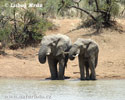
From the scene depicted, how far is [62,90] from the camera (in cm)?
1897

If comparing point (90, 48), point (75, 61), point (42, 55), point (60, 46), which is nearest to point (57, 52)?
point (60, 46)

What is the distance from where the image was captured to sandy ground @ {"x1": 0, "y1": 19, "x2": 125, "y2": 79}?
2508 cm

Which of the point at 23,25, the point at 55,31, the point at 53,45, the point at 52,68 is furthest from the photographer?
the point at 55,31

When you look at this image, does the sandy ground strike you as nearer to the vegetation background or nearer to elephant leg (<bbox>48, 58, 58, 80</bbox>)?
the vegetation background

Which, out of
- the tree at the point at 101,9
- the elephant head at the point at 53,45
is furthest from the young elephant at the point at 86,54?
the tree at the point at 101,9

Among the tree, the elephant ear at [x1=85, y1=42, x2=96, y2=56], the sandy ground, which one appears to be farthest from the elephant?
the tree

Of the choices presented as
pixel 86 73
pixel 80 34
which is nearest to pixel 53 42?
pixel 86 73

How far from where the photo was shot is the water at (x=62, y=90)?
17.1 meters

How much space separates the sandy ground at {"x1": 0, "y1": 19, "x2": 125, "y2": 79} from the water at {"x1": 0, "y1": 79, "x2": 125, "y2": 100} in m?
2.29

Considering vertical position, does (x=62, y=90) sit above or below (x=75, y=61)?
above

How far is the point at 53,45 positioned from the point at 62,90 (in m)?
4.14

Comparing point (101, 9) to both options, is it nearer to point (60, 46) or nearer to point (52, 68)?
point (60, 46)

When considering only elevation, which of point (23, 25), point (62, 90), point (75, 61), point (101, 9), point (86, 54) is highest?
point (101, 9)

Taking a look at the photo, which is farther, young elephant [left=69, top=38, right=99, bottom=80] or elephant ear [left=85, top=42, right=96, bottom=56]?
elephant ear [left=85, top=42, right=96, bottom=56]
